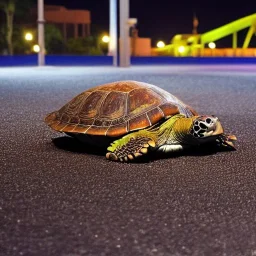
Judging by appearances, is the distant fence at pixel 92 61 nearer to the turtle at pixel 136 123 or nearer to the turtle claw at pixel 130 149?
the turtle at pixel 136 123

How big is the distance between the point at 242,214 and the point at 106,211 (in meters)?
0.53

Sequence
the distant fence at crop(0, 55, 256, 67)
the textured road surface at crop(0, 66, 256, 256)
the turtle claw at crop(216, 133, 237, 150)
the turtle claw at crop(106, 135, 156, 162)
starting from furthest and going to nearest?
1. the distant fence at crop(0, 55, 256, 67)
2. the turtle claw at crop(216, 133, 237, 150)
3. the turtle claw at crop(106, 135, 156, 162)
4. the textured road surface at crop(0, 66, 256, 256)

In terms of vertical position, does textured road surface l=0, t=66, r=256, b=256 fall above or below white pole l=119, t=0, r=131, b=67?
below

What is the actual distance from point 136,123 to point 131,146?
0.61 ft

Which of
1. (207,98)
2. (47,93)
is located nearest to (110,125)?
(207,98)

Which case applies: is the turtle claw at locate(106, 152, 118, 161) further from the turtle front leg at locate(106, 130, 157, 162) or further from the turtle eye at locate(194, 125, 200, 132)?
the turtle eye at locate(194, 125, 200, 132)

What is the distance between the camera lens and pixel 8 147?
405 centimetres

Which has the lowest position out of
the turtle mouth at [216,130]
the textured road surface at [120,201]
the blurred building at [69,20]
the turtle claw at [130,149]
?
the textured road surface at [120,201]

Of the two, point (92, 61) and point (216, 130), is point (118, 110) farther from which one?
point (92, 61)

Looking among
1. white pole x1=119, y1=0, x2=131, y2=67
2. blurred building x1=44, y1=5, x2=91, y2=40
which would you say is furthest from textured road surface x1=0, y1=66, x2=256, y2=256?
blurred building x1=44, y1=5, x2=91, y2=40

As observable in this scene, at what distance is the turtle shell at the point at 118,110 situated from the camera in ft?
11.7

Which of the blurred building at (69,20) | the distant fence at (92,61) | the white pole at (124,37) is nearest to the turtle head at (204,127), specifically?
the white pole at (124,37)

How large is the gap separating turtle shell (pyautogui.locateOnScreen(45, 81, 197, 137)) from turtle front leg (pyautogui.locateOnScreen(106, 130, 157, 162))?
5 cm

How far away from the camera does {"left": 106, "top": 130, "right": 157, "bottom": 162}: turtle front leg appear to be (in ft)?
11.0
